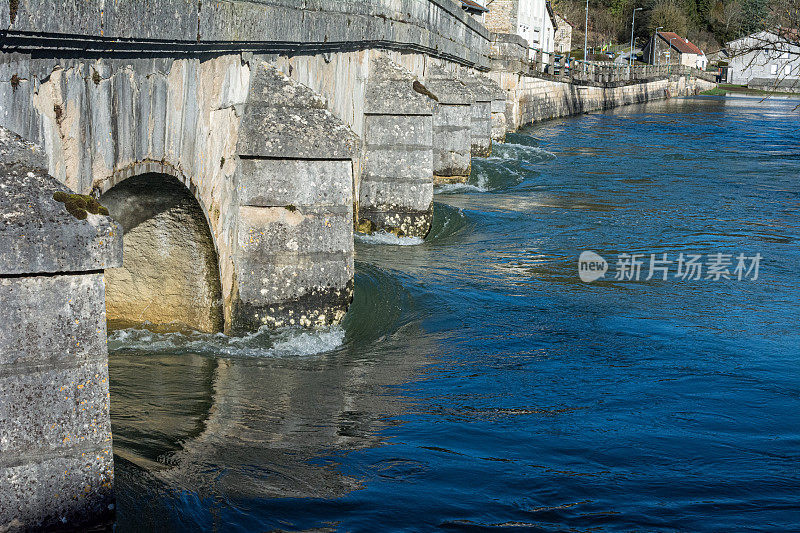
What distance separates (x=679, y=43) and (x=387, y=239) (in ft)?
258

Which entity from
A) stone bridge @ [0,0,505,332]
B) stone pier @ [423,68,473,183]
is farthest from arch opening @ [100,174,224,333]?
stone pier @ [423,68,473,183]

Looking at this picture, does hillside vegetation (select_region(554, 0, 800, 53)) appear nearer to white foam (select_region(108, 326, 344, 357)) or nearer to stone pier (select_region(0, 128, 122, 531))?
white foam (select_region(108, 326, 344, 357))

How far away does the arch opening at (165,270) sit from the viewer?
6.58 metres

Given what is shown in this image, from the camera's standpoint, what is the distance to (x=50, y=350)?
11.5 ft

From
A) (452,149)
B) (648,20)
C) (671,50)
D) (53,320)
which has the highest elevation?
(648,20)

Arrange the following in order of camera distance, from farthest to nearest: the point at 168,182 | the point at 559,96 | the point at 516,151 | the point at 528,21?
1. the point at 528,21
2. the point at 559,96
3. the point at 516,151
4. the point at 168,182

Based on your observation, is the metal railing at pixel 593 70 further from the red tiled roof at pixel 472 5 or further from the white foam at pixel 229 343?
the white foam at pixel 229 343

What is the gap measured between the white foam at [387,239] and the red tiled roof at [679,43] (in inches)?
3034

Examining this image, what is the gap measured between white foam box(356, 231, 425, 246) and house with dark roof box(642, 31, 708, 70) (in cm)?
7665

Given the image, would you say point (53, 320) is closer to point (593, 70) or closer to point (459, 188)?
point (459, 188)

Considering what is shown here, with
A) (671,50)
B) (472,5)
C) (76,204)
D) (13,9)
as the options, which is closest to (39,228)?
(76,204)

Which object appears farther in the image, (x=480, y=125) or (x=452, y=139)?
(x=480, y=125)

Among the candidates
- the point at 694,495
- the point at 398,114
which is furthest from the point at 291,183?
the point at 398,114

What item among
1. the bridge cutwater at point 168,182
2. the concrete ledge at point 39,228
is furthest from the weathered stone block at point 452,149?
the concrete ledge at point 39,228
